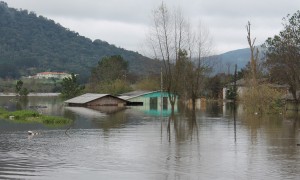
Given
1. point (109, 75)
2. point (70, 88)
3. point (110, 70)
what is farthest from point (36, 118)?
point (110, 70)

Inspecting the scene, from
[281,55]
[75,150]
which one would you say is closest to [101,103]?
[281,55]

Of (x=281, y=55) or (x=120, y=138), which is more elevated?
(x=281, y=55)

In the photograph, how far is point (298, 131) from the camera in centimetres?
2622

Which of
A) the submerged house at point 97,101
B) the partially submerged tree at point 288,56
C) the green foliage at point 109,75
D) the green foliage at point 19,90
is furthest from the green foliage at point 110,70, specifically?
the partially submerged tree at point 288,56

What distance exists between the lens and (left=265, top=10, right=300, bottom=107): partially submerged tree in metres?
54.1

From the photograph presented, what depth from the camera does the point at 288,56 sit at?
5472 cm

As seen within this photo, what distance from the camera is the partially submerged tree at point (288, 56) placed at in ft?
178

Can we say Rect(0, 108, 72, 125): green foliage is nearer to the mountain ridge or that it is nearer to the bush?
the bush

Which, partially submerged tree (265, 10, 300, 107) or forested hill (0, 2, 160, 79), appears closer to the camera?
partially submerged tree (265, 10, 300, 107)

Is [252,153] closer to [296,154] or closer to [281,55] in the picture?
[296,154]

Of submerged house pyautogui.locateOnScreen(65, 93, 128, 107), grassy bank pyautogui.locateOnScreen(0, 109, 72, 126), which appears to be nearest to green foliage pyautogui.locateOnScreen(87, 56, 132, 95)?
submerged house pyautogui.locateOnScreen(65, 93, 128, 107)

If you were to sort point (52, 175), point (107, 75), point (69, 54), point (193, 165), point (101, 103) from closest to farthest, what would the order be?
1. point (52, 175)
2. point (193, 165)
3. point (101, 103)
4. point (107, 75)
5. point (69, 54)

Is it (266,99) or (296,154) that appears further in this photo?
(266,99)

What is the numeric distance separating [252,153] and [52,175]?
717 centimetres
